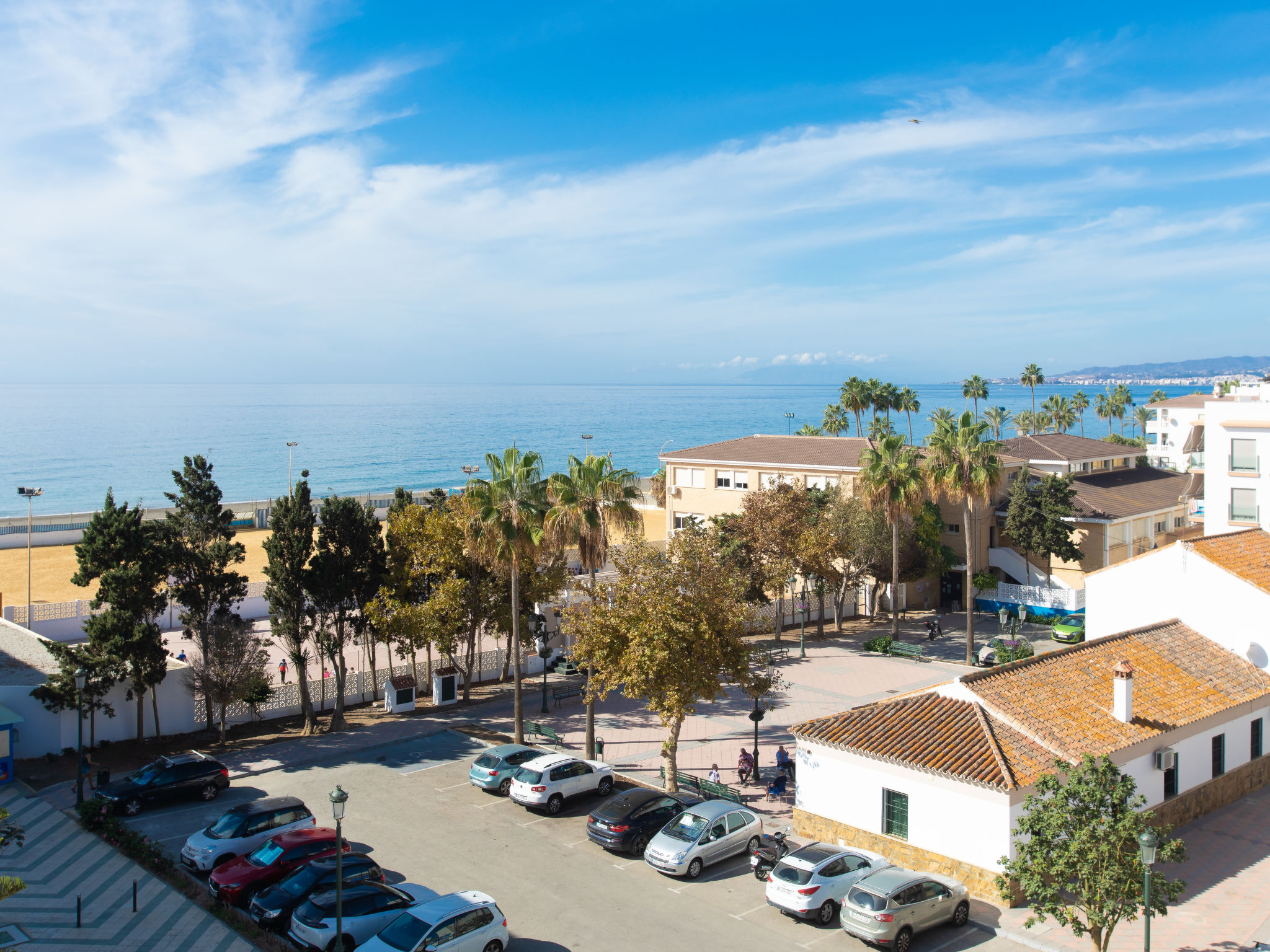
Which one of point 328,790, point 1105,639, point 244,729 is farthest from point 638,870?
point 244,729

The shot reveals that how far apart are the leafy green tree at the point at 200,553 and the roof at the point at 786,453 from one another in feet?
114

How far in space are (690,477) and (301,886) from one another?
4587 centimetres

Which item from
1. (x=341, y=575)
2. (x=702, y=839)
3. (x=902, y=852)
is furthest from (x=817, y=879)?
(x=341, y=575)

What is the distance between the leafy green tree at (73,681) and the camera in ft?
87.3

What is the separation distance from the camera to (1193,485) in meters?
61.2

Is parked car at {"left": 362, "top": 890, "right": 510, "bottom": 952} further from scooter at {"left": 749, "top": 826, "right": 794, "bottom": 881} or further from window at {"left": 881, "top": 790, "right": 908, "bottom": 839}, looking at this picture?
window at {"left": 881, "top": 790, "right": 908, "bottom": 839}

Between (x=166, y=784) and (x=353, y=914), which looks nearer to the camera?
(x=353, y=914)

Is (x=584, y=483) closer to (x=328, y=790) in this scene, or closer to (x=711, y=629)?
(x=711, y=629)

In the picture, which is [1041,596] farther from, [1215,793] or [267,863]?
[267,863]

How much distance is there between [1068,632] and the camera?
44.8 metres

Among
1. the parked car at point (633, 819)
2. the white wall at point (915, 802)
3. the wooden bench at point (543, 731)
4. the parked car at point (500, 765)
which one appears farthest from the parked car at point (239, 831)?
the white wall at point (915, 802)

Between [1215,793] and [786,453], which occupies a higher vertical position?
[786,453]

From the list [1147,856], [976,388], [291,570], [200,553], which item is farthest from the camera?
[976,388]

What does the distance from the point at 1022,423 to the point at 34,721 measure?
123 m
